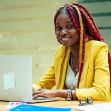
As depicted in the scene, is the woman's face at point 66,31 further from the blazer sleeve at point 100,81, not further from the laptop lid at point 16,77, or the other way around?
the laptop lid at point 16,77

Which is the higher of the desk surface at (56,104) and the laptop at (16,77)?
the laptop at (16,77)

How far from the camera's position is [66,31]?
7.72 ft

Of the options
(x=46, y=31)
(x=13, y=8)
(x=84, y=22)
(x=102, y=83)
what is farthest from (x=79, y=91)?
(x=13, y=8)

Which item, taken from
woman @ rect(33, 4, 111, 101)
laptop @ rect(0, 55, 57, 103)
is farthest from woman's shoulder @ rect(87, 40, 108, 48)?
laptop @ rect(0, 55, 57, 103)

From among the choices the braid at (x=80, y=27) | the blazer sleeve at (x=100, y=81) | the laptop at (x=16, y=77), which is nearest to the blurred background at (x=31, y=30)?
the braid at (x=80, y=27)

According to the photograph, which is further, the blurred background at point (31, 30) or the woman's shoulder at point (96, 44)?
the blurred background at point (31, 30)

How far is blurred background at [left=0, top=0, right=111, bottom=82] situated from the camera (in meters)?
3.88

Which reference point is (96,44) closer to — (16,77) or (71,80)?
(71,80)


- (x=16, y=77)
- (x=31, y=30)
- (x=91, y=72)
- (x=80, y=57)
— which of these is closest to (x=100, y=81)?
(x=91, y=72)

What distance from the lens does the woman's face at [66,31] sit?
2.34m

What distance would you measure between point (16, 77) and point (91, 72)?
2.05 ft

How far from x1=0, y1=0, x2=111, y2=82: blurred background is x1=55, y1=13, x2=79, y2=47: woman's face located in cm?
145

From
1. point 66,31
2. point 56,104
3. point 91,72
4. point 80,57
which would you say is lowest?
point 56,104

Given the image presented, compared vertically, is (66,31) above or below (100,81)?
above
